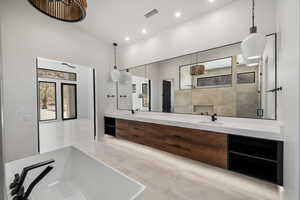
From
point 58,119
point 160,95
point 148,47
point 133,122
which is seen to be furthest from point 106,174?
point 58,119

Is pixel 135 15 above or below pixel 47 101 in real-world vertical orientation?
above

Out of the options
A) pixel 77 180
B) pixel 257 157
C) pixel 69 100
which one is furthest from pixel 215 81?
pixel 69 100

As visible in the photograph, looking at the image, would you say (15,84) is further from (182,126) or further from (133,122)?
(182,126)

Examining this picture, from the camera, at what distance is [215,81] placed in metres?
2.63

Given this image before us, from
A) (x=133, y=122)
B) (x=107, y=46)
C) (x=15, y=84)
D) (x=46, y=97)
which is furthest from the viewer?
(x=46, y=97)

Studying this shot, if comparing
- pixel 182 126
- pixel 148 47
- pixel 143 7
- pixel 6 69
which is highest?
pixel 143 7

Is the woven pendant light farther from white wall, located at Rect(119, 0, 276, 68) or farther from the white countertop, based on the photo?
white wall, located at Rect(119, 0, 276, 68)

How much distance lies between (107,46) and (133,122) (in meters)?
2.69

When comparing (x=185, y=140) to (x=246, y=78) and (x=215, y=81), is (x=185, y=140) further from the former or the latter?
(x=246, y=78)

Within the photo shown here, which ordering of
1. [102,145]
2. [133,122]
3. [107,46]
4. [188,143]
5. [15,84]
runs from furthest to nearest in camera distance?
1. [107,46]
2. [102,145]
3. [133,122]
4. [15,84]
5. [188,143]

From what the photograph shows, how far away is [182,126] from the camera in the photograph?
2.48 meters

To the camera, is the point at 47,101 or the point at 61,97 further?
the point at 61,97

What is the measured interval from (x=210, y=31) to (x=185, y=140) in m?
2.18

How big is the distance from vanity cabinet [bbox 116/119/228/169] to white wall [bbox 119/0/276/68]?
1.73 m
